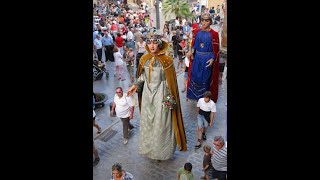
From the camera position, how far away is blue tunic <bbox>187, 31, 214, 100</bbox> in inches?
312

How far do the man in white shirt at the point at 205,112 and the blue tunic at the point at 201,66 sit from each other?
1.49 metres

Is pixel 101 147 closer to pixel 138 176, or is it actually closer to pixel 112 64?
pixel 138 176

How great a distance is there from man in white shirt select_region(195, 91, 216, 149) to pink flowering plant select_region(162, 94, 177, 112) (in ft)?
2.79

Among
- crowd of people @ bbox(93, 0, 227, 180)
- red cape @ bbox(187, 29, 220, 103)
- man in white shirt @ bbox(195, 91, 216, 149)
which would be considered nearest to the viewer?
crowd of people @ bbox(93, 0, 227, 180)

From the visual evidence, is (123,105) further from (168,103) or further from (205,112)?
(205,112)

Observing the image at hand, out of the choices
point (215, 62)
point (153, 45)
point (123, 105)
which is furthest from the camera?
point (215, 62)

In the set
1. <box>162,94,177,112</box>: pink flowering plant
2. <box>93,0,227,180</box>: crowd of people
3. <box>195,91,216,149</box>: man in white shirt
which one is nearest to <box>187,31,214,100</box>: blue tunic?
<box>93,0,227,180</box>: crowd of people

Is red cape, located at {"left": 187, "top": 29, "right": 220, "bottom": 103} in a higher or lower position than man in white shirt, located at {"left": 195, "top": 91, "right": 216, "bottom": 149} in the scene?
higher

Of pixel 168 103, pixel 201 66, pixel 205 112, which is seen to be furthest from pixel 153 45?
pixel 201 66

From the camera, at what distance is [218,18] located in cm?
1877

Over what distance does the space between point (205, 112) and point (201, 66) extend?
68.9 inches

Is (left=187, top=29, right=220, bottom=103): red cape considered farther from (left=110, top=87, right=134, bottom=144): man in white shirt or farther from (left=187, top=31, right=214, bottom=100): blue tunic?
(left=110, top=87, right=134, bottom=144): man in white shirt

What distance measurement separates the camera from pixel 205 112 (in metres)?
6.69

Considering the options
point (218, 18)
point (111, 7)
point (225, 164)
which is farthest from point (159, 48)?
point (111, 7)
